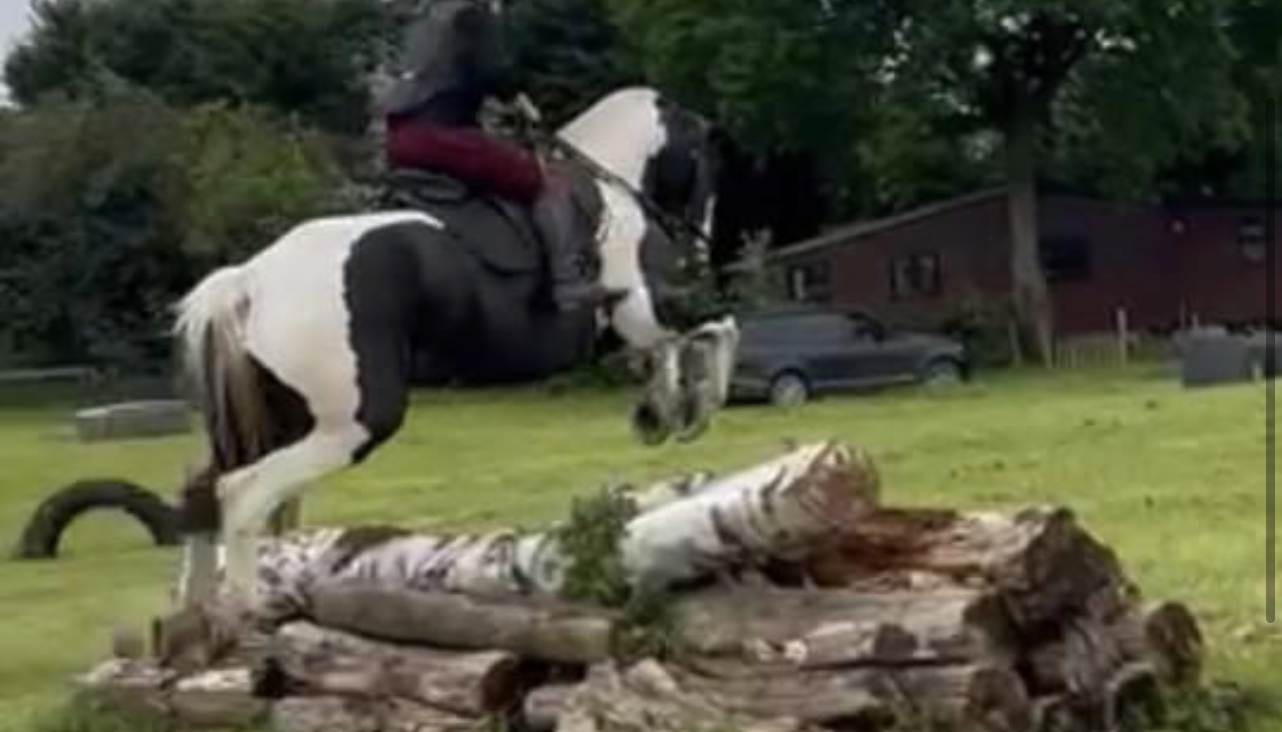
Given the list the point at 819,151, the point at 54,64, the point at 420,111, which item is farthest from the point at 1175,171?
the point at 420,111

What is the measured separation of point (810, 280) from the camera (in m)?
54.8

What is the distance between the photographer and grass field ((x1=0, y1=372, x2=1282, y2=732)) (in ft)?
42.0

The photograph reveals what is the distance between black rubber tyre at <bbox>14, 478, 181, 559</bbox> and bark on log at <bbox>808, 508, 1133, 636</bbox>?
1018cm

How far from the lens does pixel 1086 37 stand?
1911 inches

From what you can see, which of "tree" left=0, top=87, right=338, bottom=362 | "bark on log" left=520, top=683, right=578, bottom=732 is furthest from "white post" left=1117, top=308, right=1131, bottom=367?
"bark on log" left=520, top=683, right=578, bottom=732

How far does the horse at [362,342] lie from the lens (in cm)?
1065

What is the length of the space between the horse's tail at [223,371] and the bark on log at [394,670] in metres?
1.38

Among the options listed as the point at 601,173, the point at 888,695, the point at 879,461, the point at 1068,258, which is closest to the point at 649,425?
the point at 601,173

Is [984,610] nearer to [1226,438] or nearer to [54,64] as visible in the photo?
[1226,438]

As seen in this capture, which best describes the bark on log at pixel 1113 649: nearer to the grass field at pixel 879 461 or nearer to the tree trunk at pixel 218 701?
the grass field at pixel 879 461

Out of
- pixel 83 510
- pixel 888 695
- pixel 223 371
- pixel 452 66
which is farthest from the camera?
pixel 83 510

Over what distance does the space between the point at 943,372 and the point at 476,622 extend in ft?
109

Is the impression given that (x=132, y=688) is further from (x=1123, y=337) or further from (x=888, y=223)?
(x=888, y=223)

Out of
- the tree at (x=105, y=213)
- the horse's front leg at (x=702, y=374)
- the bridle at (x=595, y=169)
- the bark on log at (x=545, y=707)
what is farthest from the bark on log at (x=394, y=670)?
the tree at (x=105, y=213)
